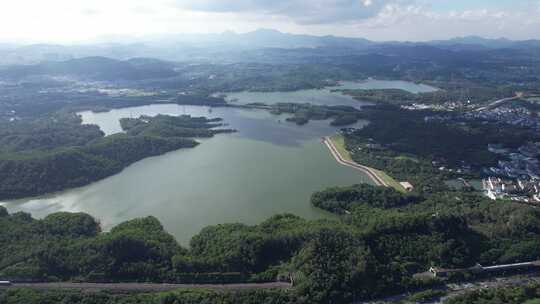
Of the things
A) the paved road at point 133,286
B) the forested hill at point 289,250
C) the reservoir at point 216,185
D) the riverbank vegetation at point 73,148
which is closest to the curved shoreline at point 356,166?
the reservoir at point 216,185

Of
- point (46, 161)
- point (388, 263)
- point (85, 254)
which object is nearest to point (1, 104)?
point (46, 161)

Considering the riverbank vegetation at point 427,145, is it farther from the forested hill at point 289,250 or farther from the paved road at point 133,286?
the paved road at point 133,286

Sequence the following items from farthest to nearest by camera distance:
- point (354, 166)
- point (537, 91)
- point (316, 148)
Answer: point (537, 91), point (316, 148), point (354, 166)

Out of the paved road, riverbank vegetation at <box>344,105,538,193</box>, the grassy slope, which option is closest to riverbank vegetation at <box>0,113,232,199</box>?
the paved road

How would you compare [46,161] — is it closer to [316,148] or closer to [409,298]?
[316,148]

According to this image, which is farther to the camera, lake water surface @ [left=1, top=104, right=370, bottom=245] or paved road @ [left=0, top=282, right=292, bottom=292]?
lake water surface @ [left=1, top=104, right=370, bottom=245]

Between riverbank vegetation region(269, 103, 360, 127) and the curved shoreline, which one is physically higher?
riverbank vegetation region(269, 103, 360, 127)

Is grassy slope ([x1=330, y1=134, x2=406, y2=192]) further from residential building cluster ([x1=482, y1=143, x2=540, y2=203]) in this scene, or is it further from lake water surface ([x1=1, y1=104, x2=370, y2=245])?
residential building cluster ([x1=482, y1=143, x2=540, y2=203])

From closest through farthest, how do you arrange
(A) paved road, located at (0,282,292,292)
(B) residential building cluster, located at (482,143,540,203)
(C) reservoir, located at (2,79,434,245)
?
1. (A) paved road, located at (0,282,292,292)
2. (C) reservoir, located at (2,79,434,245)
3. (B) residential building cluster, located at (482,143,540,203)
